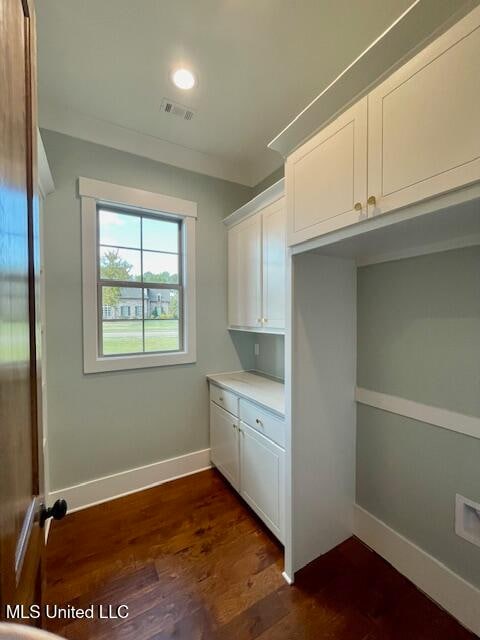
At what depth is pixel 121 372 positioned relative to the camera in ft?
7.45

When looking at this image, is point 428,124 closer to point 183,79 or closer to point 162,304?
point 183,79

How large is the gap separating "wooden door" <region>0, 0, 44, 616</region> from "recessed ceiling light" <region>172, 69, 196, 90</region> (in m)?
1.18

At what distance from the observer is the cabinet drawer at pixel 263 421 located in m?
1.68

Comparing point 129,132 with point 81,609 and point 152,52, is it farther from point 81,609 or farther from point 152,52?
point 81,609

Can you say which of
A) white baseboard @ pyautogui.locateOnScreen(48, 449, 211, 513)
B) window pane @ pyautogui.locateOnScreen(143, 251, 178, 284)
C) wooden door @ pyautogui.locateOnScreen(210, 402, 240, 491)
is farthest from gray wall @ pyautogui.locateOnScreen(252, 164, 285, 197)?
white baseboard @ pyautogui.locateOnScreen(48, 449, 211, 513)

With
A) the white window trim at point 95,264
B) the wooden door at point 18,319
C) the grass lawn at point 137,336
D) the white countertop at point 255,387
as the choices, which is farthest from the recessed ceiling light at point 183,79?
the white countertop at point 255,387

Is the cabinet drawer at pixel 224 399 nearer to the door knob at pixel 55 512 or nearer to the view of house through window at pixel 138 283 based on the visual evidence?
the view of house through window at pixel 138 283

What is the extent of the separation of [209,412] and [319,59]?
9.00 ft

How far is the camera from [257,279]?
227cm

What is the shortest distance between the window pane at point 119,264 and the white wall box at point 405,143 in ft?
5.20

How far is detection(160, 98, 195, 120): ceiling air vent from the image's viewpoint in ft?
6.33

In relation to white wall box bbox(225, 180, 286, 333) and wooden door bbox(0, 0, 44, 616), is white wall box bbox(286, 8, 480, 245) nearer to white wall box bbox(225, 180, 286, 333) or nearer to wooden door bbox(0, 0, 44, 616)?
white wall box bbox(225, 180, 286, 333)

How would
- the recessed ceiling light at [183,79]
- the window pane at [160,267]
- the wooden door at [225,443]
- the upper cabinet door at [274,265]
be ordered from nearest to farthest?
the recessed ceiling light at [183,79] < the upper cabinet door at [274,265] < the wooden door at [225,443] < the window pane at [160,267]

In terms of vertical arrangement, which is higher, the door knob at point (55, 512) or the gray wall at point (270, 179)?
the gray wall at point (270, 179)
